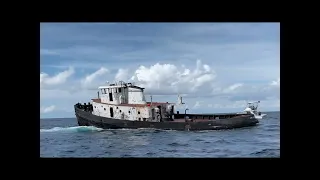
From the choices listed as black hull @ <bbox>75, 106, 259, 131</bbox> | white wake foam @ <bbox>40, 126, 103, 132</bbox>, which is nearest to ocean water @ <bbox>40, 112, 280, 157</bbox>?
white wake foam @ <bbox>40, 126, 103, 132</bbox>

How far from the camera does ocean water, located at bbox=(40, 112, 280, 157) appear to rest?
3.23 meters

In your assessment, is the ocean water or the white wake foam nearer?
the ocean water

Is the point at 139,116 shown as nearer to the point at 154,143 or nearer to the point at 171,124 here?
the point at 171,124

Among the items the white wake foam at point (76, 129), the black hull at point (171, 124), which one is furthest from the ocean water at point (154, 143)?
the black hull at point (171, 124)

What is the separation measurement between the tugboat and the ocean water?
0.49 ft

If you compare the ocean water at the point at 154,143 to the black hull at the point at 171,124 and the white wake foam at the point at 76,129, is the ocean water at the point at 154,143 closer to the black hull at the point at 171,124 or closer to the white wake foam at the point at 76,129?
the white wake foam at the point at 76,129

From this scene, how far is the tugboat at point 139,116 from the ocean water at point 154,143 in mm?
150

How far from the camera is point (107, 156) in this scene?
3236 millimetres

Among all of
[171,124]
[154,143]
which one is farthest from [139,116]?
[154,143]

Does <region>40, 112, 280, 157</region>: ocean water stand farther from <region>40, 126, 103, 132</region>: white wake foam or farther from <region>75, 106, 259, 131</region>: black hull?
<region>75, 106, 259, 131</region>: black hull

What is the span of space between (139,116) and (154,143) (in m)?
0.53

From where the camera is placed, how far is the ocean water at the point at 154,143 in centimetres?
323
